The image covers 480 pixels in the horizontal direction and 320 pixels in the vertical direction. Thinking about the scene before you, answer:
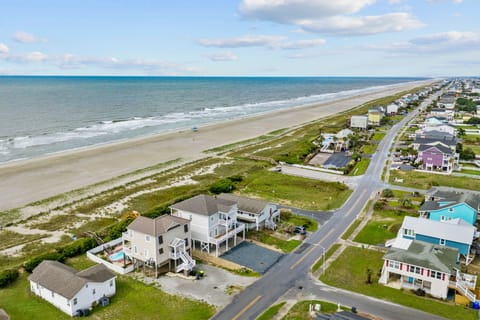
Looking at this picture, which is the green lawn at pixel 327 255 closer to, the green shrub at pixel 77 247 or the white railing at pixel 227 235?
the white railing at pixel 227 235

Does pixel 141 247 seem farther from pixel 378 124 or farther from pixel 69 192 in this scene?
pixel 378 124

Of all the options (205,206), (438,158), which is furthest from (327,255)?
(438,158)

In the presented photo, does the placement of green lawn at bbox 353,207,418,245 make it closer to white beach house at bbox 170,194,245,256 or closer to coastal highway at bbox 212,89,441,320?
coastal highway at bbox 212,89,441,320

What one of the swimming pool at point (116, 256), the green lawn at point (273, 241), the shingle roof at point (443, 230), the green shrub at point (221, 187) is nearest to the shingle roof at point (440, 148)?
the shingle roof at point (443, 230)

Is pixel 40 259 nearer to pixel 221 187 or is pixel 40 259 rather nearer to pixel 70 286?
pixel 70 286

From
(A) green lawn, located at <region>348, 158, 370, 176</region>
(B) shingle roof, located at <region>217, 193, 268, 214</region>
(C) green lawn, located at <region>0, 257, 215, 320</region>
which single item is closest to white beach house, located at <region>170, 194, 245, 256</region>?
(B) shingle roof, located at <region>217, 193, 268, 214</region>

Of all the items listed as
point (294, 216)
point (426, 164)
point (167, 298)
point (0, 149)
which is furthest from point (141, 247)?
point (0, 149)

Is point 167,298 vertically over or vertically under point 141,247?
under
